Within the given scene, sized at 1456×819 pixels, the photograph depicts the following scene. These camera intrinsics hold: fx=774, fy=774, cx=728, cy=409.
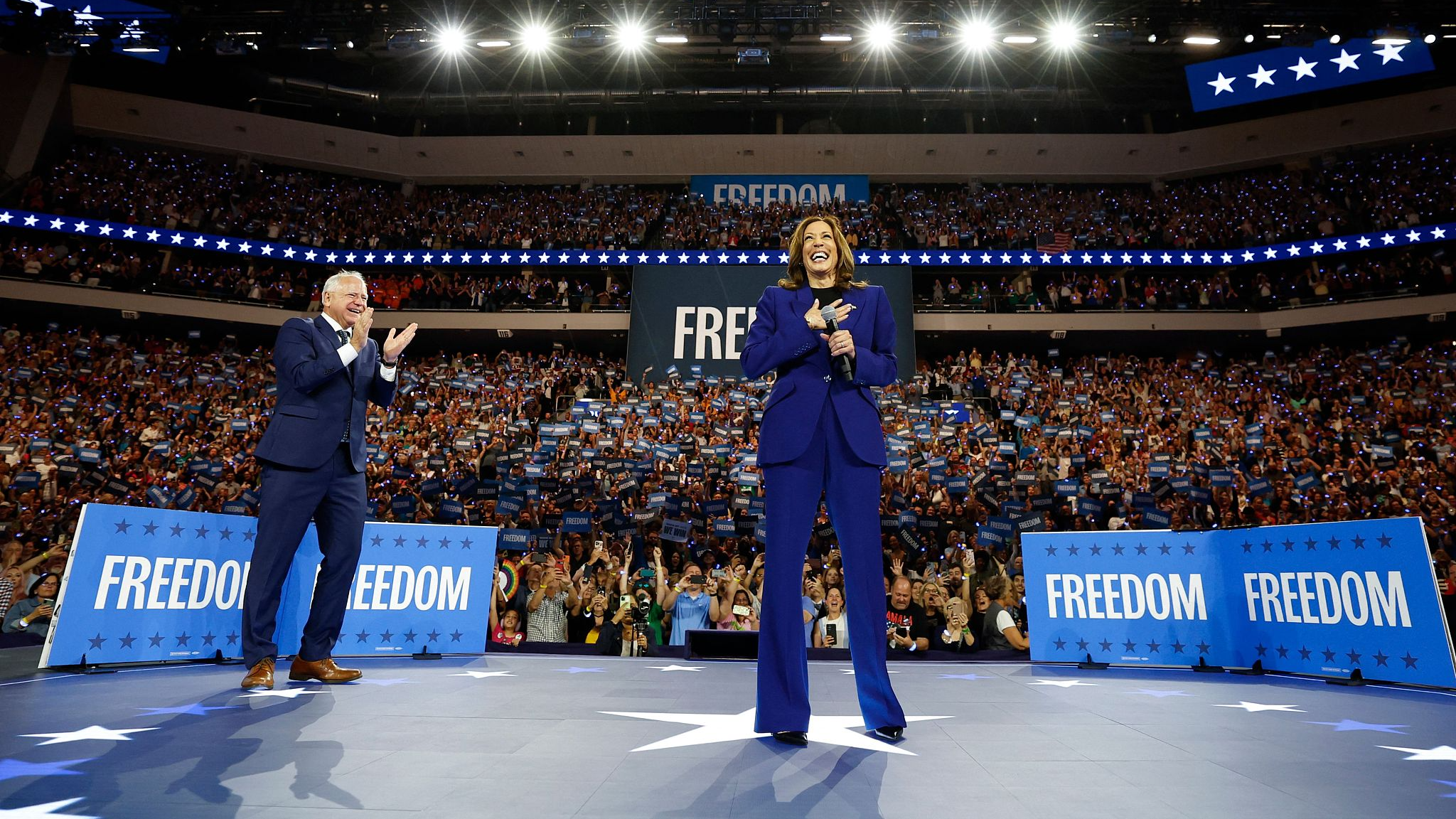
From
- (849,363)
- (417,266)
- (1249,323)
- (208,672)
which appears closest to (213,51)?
(417,266)

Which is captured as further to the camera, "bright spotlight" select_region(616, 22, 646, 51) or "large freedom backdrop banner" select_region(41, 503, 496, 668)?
"bright spotlight" select_region(616, 22, 646, 51)

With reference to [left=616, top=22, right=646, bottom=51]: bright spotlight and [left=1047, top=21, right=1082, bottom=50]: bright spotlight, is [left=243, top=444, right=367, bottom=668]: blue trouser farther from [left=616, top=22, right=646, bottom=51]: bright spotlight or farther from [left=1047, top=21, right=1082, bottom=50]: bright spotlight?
[left=1047, top=21, right=1082, bottom=50]: bright spotlight

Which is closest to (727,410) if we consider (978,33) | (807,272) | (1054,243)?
(978,33)

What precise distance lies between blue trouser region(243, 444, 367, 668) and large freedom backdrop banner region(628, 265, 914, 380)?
14.7m

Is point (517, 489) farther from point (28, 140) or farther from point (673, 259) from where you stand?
point (28, 140)

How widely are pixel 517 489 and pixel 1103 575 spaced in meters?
7.50

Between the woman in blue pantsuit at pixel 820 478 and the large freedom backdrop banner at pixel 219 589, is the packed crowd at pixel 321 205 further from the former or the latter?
the woman in blue pantsuit at pixel 820 478

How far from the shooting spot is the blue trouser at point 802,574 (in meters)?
2.15

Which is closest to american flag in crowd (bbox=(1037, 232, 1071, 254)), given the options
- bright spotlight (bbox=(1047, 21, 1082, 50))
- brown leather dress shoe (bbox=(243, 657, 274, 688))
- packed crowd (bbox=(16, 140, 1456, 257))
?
packed crowd (bbox=(16, 140, 1456, 257))

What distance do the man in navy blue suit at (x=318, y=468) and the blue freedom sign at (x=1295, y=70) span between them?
20333 millimetres

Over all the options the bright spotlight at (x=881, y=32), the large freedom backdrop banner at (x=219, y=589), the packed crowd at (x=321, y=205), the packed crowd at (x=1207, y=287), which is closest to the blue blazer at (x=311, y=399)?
the large freedom backdrop banner at (x=219, y=589)

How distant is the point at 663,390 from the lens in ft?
54.2

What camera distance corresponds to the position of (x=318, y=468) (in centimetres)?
311

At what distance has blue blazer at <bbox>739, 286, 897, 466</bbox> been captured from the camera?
7.53ft
